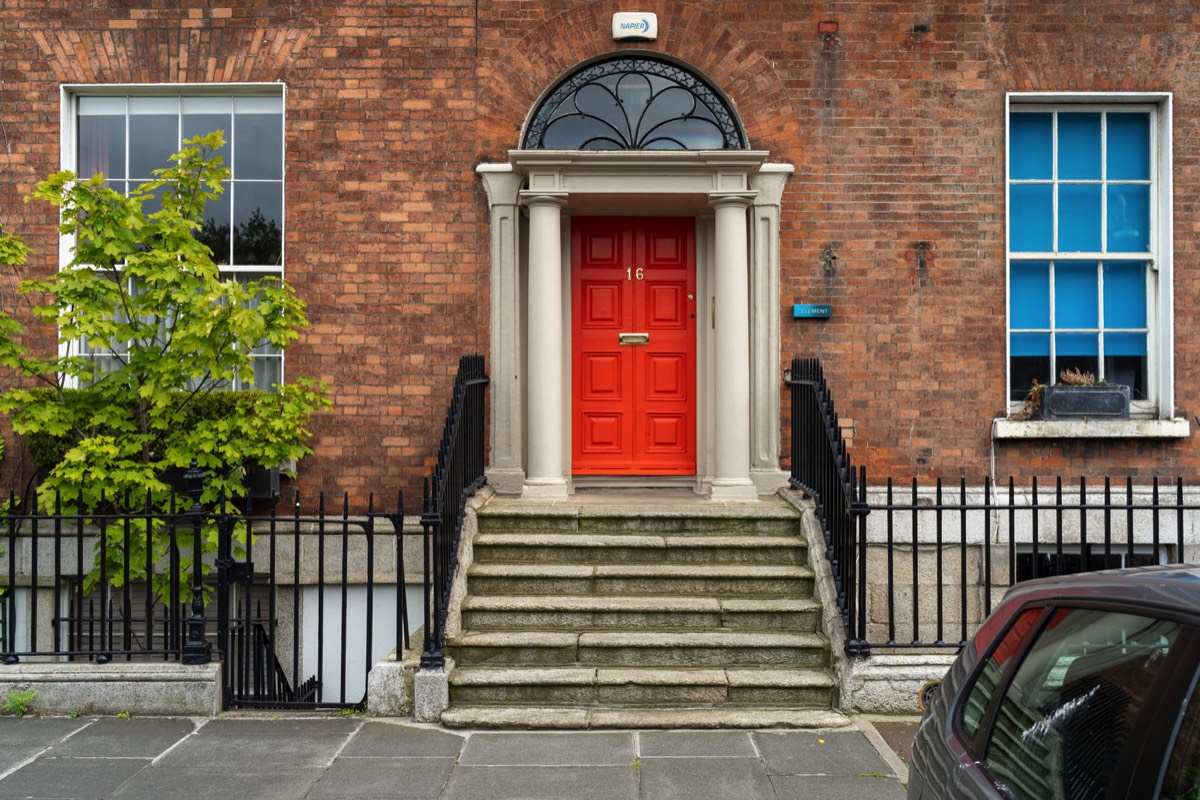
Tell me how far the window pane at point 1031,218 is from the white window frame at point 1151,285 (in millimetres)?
73

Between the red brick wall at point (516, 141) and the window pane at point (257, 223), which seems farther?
the window pane at point (257, 223)

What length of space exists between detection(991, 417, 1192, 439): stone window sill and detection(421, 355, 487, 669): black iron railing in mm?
4092

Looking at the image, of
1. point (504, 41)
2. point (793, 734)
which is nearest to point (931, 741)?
point (793, 734)

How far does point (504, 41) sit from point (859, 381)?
392 cm

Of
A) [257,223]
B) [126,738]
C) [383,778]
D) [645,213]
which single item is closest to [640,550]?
[383,778]

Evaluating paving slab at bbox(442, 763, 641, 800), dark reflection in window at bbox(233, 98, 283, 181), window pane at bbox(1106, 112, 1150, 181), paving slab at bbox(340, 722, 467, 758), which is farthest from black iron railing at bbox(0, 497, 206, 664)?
window pane at bbox(1106, 112, 1150, 181)

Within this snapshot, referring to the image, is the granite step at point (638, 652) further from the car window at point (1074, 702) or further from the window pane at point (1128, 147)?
the window pane at point (1128, 147)

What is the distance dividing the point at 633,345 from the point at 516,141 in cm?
191

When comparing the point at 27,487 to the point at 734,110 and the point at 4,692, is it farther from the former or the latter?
the point at 734,110

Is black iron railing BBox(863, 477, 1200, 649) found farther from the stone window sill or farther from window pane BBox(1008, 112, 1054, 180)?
window pane BBox(1008, 112, 1054, 180)

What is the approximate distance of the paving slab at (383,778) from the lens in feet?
15.3

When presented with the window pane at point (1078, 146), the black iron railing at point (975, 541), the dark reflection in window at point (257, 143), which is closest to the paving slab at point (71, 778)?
the dark reflection in window at point (257, 143)

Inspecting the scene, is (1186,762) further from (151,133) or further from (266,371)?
(151,133)

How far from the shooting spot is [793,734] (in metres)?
5.46
